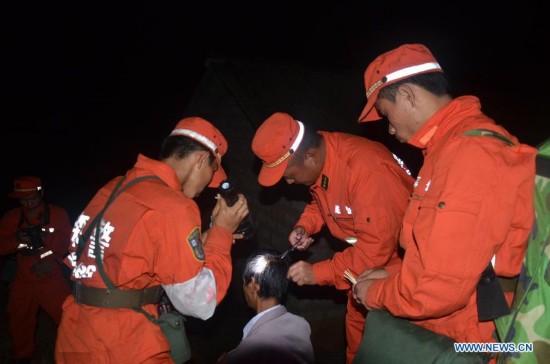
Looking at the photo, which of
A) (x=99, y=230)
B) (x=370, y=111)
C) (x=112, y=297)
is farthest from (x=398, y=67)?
(x=112, y=297)

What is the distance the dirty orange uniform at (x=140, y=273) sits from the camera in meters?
2.16

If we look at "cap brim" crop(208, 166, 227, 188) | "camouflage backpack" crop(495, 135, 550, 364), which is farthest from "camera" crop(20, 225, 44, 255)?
"camouflage backpack" crop(495, 135, 550, 364)

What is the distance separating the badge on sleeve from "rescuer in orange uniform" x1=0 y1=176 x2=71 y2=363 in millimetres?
4345

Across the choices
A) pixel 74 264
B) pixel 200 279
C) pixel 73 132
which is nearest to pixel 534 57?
pixel 200 279

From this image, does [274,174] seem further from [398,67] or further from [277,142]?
[398,67]

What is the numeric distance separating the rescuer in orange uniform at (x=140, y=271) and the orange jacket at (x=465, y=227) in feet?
3.57

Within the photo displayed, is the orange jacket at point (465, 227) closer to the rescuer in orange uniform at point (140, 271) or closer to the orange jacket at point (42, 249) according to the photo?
the rescuer in orange uniform at point (140, 271)

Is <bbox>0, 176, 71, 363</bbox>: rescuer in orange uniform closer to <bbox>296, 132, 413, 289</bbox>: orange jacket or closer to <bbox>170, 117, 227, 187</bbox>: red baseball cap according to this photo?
<bbox>170, 117, 227, 187</bbox>: red baseball cap

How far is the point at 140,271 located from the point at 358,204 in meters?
1.66

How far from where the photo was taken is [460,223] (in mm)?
1547

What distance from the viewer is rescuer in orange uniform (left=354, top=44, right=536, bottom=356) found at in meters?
1.56

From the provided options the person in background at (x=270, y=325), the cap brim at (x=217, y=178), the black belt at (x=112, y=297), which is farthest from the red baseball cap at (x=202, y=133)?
the black belt at (x=112, y=297)

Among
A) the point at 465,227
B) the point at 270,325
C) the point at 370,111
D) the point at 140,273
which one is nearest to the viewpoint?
the point at 465,227

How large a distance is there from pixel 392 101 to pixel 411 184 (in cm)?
121
